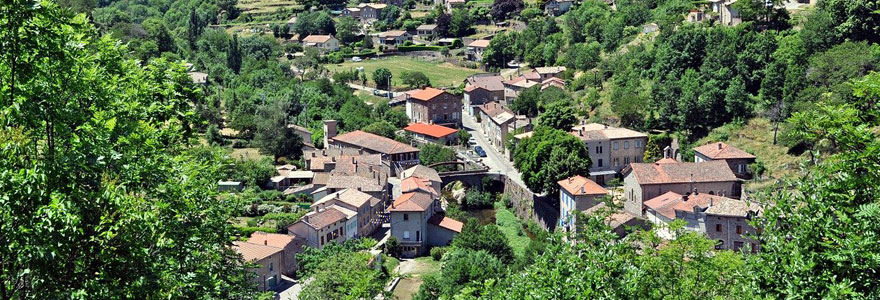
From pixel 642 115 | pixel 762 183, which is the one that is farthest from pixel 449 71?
pixel 762 183

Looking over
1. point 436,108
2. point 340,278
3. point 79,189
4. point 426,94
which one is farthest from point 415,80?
point 79,189

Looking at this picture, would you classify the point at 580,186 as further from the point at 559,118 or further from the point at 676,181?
the point at 559,118

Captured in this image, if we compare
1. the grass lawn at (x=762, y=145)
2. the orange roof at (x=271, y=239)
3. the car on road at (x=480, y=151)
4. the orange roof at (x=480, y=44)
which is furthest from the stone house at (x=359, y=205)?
the orange roof at (x=480, y=44)

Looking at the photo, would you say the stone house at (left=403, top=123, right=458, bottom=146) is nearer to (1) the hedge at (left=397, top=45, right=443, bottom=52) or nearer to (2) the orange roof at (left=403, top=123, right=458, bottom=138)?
(2) the orange roof at (left=403, top=123, right=458, bottom=138)

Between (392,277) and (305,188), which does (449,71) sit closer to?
(305,188)

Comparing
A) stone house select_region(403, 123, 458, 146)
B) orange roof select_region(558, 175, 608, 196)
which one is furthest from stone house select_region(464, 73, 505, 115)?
orange roof select_region(558, 175, 608, 196)
